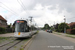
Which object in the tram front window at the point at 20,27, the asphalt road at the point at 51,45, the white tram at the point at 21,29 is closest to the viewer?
the asphalt road at the point at 51,45

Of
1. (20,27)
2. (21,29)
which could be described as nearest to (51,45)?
(21,29)

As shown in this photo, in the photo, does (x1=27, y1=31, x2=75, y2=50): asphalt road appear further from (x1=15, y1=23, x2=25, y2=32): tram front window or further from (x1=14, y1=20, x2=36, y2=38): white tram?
(x1=15, y1=23, x2=25, y2=32): tram front window

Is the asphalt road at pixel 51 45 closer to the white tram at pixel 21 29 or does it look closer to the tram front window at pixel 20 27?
the white tram at pixel 21 29

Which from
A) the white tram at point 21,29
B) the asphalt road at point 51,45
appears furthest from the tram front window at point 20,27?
the asphalt road at point 51,45

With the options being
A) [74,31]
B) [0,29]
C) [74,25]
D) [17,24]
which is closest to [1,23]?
[0,29]

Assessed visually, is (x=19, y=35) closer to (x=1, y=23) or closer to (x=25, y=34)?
(x=25, y=34)

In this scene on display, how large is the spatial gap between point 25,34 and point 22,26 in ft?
4.56

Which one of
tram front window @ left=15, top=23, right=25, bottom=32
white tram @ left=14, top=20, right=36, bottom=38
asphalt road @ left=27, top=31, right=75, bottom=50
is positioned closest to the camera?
asphalt road @ left=27, top=31, right=75, bottom=50

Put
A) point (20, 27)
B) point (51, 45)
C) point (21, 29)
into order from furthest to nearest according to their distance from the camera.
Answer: point (20, 27) < point (21, 29) < point (51, 45)

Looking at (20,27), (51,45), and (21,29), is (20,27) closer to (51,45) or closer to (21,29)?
(21,29)

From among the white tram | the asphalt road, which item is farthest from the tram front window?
the asphalt road

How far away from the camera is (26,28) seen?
16.7 m

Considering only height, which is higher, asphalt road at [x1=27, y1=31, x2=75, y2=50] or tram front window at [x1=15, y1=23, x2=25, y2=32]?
tram front window at [x1=15, y1=23, x2=25, y2=32]

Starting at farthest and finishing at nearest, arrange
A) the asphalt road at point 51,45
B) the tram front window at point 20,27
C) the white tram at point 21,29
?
the tram front window at point 20,27 < the white tram at point 21,29 < the asphalt road at point 51,45
